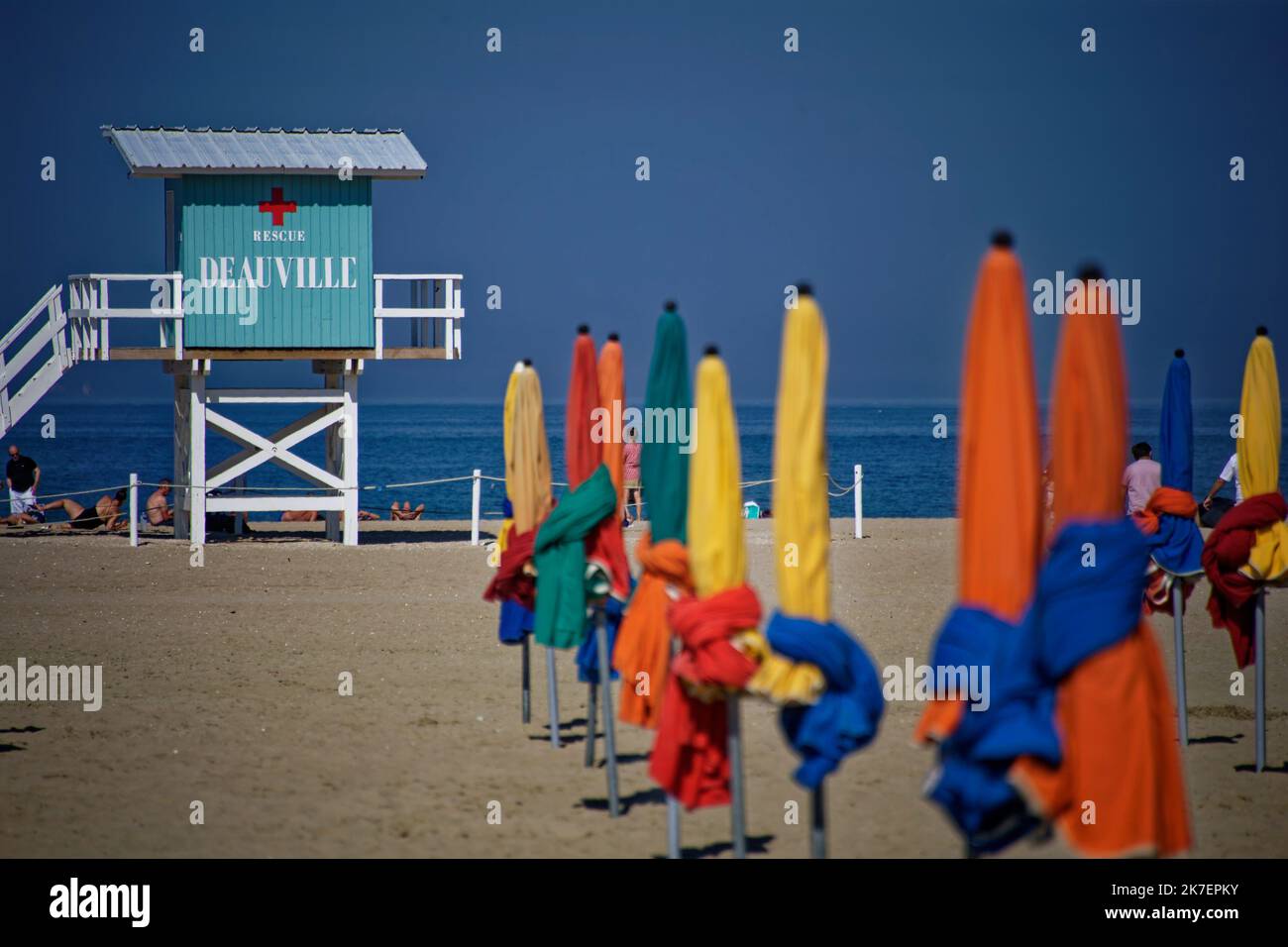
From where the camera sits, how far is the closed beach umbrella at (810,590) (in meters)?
5.82

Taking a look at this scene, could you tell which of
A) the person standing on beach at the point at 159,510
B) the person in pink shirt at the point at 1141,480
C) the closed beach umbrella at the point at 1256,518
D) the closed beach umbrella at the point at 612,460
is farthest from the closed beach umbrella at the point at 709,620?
the person standing on beach at the point at 159,510

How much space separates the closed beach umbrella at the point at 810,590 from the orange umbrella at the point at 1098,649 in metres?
1.28

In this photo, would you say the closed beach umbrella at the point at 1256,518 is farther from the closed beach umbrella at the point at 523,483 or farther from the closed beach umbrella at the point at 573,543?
the closed beach umbrella at the point at 523,483

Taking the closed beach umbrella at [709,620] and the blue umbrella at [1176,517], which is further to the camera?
the blue umbrella at [1176,517]

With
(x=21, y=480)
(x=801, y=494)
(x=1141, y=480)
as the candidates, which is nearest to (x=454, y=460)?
(x=21, y=480)

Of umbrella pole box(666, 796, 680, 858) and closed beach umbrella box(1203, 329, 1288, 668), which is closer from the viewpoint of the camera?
umbrella pole box(666, 796, 680, 858)

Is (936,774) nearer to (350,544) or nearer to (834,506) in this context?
(350,544)

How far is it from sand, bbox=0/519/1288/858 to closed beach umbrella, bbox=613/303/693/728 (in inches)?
40.1

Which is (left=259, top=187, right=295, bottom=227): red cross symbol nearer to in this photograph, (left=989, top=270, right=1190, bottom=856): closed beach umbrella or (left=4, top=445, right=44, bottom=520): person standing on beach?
(left=4, top=445, right=44, bottom=520): person standing on beach

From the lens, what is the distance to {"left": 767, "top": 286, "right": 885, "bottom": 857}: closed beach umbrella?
5816 millimetres

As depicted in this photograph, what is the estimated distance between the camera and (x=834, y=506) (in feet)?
187

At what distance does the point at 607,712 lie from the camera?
873 cm

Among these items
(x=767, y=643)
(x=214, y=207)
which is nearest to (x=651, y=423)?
(x=767, y=643)

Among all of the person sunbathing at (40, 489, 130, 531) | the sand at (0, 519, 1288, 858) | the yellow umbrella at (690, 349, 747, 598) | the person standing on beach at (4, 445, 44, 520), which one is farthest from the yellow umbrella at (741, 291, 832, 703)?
the person standing on beach at (4, 445, 44, 520)
